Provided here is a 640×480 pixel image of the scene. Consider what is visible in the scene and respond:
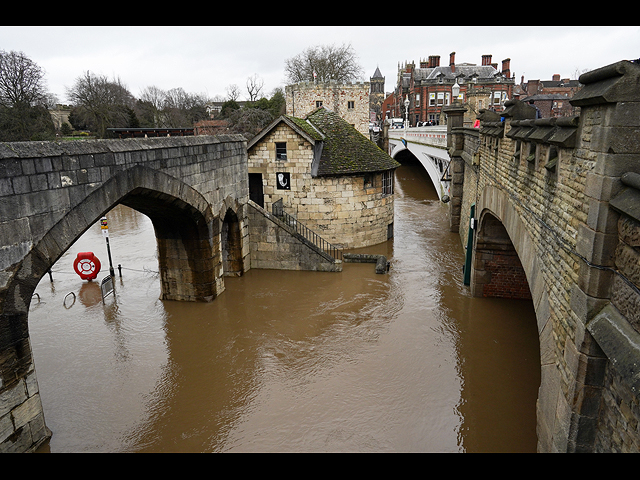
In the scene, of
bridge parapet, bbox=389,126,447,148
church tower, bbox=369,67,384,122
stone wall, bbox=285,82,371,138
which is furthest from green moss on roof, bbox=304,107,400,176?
church tower, bbox=369,67,384,122

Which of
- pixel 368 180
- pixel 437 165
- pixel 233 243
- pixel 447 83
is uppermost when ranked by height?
pixel 447 83

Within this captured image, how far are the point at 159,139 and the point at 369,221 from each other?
34.9 feet

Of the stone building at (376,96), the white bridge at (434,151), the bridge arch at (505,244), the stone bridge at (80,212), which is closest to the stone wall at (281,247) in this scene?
the stone bridge at (80,212)

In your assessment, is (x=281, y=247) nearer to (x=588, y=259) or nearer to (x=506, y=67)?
(x=588, y=259)

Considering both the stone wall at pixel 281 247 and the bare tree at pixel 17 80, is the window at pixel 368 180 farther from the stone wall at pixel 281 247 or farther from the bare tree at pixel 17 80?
the bare tree at pixel 17 80

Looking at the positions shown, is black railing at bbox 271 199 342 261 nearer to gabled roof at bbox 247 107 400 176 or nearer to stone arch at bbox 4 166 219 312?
gabled roof at bbox 247 107 400 176

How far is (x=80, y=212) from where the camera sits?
308 inches

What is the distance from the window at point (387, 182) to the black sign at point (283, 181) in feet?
14.2

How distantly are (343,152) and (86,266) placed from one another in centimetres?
1083

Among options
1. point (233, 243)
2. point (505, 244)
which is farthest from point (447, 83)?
point (505, 244)

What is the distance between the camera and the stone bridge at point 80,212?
6480 mm

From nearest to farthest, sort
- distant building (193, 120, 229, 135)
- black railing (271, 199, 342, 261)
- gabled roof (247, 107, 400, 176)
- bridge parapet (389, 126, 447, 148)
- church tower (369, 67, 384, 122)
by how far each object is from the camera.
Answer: gabled roof (247, 107, 400, 176) < black railing (271, 199, 342, 261) < bridge parapet (389, 126, 447, 148) < distant building (193, 120, 229, 135) < church tower (369, 67, 384, 122)

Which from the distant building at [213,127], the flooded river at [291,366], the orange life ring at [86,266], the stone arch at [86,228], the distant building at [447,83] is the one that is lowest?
the flooded river at [291,366]

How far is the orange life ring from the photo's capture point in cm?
1490
